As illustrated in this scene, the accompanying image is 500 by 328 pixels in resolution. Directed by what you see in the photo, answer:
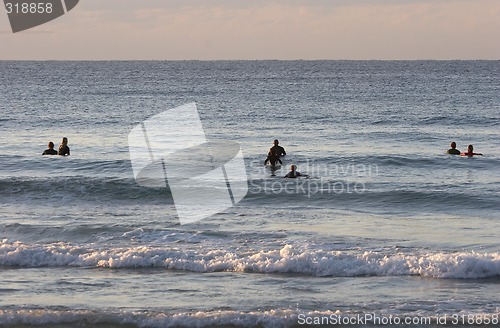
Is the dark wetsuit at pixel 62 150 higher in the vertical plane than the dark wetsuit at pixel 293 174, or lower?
higher

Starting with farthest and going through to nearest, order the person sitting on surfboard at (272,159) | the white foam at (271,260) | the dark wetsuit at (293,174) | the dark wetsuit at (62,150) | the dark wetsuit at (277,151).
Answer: the dark wetsuit at (62,150) < the dark wetsuit at (277,151) < the person sitting on surfboard at (272,159) < the dark wetsuit at (293,174) < the white foam at (271,260)

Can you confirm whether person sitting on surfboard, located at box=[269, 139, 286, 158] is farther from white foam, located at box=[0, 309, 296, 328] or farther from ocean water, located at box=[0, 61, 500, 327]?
white foam, located at box=[0, 309, 296, 328]

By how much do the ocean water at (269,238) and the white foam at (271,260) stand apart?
0.11 feet

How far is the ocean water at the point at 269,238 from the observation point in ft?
45.6

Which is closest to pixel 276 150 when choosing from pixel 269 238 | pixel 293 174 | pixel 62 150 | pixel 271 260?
pixel 293 174

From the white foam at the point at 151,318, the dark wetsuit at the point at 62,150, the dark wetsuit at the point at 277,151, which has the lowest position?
the white foam at the point at 151,318

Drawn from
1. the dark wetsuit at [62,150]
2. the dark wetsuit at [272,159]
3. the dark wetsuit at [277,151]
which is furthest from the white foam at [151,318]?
the dark wetsuit at [62,150]

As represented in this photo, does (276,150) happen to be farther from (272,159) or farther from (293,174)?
(293,174)

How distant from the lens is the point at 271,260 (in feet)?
55.0

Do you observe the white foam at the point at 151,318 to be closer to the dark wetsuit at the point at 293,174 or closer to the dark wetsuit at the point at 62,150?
the dark wetsuit at the point at 293,174

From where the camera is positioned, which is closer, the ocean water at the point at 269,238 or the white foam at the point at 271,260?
the ocean water at the point at 269,238

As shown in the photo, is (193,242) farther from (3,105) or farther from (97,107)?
(3,105)

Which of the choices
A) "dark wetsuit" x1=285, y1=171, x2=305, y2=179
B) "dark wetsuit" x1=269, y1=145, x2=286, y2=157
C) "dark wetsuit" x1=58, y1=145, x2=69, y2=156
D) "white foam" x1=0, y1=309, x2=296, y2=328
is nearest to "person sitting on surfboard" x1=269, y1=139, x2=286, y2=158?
"dark wetsuit" x1=269, y1=145, x2=286, y2=157

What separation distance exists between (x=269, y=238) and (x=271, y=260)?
245cm
